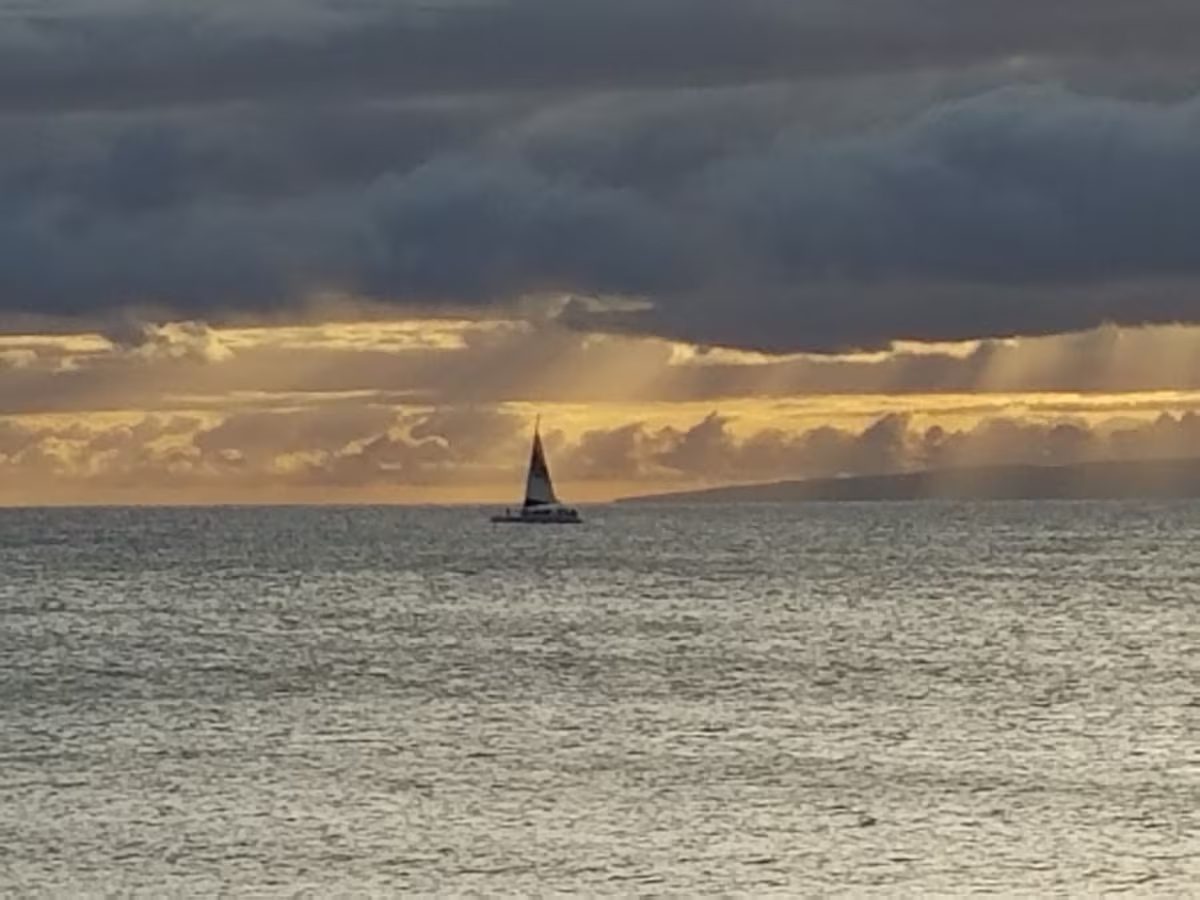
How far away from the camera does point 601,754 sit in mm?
75562

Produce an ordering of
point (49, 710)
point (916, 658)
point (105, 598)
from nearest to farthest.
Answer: point (49, 710), point (916, 658), point (105, 598)

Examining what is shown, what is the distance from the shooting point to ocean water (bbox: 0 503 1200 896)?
55.6 m

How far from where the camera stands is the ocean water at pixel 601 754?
55.6m

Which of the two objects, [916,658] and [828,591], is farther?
[828,591]

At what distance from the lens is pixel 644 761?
241ft

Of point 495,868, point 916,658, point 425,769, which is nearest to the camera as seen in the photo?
point 495,868

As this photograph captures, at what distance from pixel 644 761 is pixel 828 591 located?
102303 millimetres

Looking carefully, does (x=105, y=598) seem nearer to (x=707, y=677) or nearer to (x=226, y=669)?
(x=226, y=669)

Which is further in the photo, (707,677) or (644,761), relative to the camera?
(707,677)

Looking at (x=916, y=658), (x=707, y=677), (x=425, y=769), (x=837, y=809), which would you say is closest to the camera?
(x=837, y=809)

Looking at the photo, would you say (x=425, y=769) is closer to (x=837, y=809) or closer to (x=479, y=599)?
(x=837, y=809)

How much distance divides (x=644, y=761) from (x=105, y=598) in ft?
320

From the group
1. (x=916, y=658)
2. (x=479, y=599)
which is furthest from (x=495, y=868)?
(x=479, y=599)

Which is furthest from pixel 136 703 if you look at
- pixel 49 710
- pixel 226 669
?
pixel 226 669
